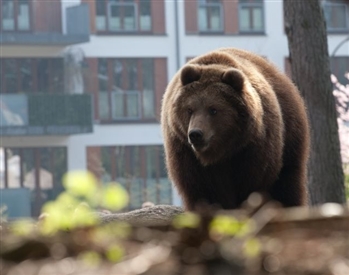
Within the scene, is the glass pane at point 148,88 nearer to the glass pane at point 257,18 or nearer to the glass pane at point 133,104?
the glass pane at point 133,104

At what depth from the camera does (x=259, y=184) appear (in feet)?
21.5

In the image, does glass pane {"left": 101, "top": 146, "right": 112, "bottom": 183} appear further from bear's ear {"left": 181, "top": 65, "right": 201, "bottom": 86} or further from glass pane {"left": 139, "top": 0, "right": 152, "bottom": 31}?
bear's ear {"left": 181, "top": 65, "right": 201, "bottom": 86}

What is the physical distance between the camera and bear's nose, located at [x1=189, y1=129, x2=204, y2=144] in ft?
20.3

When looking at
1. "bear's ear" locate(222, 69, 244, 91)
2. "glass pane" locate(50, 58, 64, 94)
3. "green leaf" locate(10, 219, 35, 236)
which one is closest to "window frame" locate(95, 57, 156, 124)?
"glass pane" locate(50, 58, 64, 94)

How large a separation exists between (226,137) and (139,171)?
33.9 meters

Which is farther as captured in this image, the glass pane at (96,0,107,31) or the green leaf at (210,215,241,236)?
the glass pane at (96,0,107,31)

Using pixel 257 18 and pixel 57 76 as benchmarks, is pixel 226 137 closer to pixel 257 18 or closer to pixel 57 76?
pixel 57 76

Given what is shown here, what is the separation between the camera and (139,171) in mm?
40469

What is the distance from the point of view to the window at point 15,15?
1558 inches

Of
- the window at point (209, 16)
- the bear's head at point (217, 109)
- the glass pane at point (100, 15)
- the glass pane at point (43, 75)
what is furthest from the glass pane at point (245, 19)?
the bear's head at point (217, 109)

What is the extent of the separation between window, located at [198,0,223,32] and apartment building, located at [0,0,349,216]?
46 mm

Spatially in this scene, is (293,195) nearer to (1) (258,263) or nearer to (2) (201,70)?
(2) (201,70)

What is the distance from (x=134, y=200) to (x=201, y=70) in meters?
31.1

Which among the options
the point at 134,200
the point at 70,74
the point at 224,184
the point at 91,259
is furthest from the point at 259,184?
the point at 70,74
